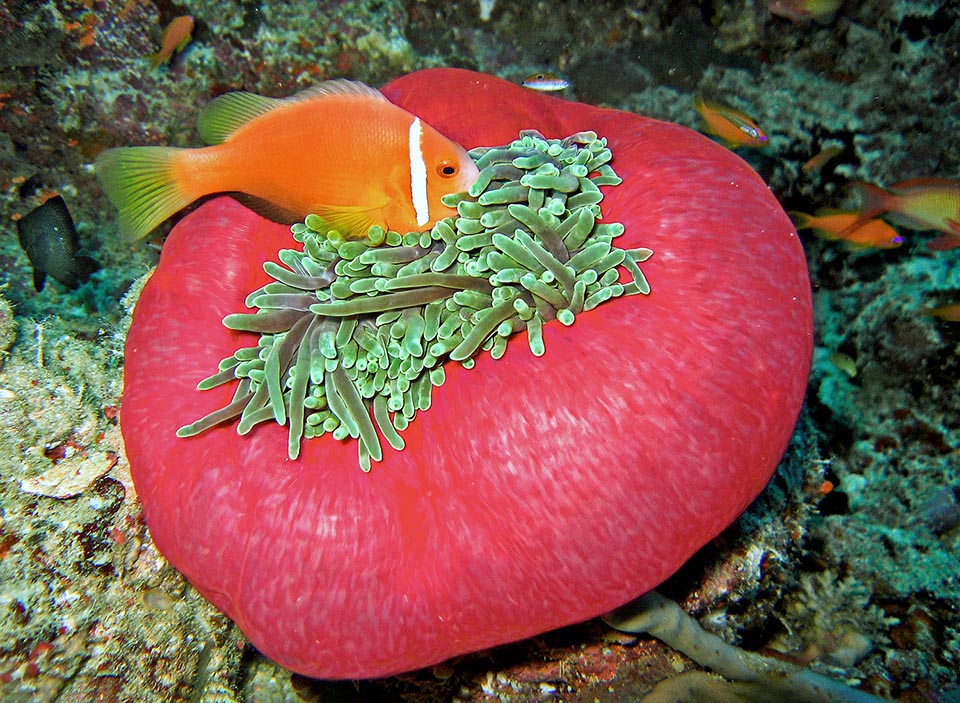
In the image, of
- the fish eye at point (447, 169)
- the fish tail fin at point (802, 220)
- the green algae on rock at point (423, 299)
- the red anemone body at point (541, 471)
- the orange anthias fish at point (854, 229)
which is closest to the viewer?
the red anemone body at point (541, 471)

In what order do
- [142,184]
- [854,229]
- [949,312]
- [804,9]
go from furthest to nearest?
[804,9] < [854,229] < [949,312] < [142,184]

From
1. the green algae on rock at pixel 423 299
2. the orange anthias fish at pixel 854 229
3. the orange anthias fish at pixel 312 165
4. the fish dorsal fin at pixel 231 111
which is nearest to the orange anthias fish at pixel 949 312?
the orange anthias fish at pixel 854 229

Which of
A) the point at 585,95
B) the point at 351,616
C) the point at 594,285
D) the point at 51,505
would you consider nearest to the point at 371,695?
the point at 351,616

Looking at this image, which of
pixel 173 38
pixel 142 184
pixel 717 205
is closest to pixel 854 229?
pixel 717 205

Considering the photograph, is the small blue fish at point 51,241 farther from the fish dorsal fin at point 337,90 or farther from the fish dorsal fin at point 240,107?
the fish dorsal fin at point 337,90

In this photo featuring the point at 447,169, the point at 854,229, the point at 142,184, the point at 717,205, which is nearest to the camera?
the point at 717,205

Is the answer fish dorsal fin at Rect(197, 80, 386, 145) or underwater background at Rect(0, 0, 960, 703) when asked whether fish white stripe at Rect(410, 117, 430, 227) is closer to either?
fish dorsal fin at Rect(197, 80, 386, 145)

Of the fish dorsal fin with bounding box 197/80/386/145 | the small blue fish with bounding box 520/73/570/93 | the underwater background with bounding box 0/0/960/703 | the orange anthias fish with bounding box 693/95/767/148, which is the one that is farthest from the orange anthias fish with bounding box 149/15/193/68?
the orange anthias fish with bounding box 693/95/767/148

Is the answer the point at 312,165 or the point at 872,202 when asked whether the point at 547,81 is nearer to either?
the point at 872,202
